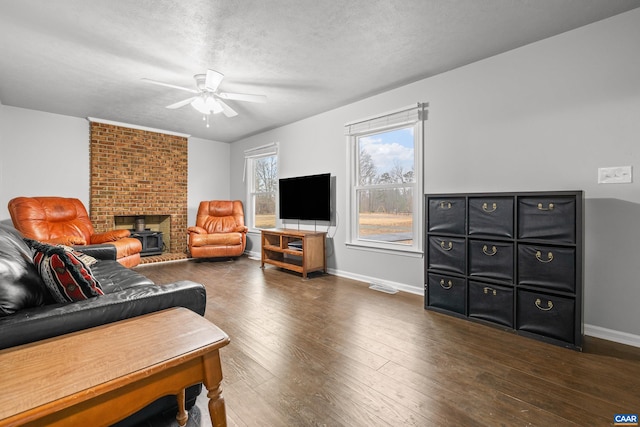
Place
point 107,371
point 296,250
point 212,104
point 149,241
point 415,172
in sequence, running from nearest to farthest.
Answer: point 107,371 → point 212,104 → point 415,172 → point 296,250 → point 149,241

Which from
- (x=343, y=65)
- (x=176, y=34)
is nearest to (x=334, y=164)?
(x=343, y=65)

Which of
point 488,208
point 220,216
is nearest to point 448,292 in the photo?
point 488,208

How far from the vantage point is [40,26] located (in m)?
2.27

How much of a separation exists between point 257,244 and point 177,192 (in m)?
1.87

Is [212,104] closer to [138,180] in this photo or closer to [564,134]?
[138,180]

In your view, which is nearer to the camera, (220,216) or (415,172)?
(415,172)

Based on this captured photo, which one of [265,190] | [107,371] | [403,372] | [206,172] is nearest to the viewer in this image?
[107,371]

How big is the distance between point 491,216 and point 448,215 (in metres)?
0.35

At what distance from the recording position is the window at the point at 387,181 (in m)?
3.35

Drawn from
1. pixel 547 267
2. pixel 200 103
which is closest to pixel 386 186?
pixel 547 267

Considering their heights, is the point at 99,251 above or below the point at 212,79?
below

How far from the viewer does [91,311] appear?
118 centimetres

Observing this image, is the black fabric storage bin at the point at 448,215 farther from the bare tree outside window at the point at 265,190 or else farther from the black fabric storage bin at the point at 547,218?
the bare tree outside window at the point at 265,190

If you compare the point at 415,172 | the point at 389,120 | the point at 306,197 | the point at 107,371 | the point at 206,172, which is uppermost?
the point at 389,120
